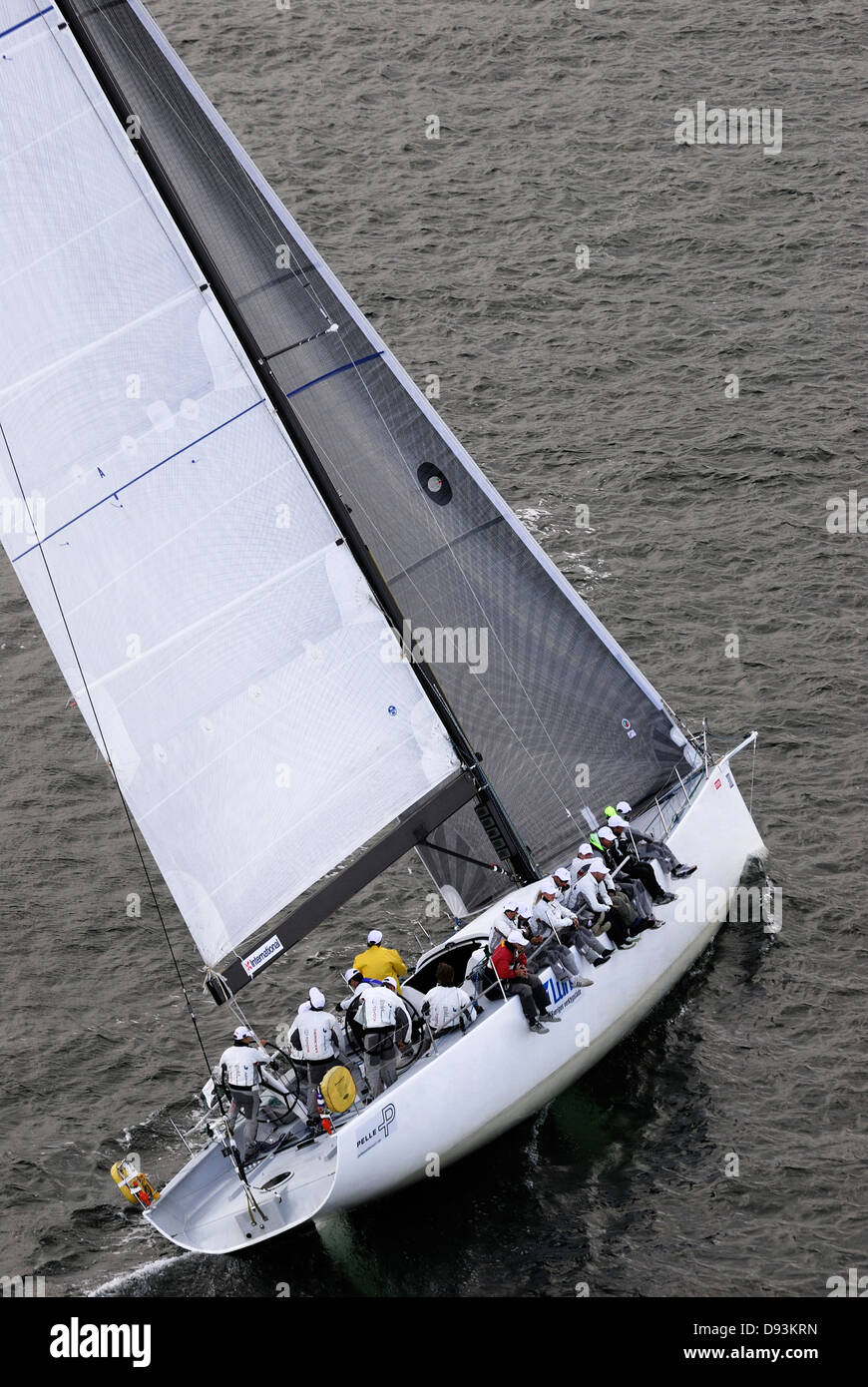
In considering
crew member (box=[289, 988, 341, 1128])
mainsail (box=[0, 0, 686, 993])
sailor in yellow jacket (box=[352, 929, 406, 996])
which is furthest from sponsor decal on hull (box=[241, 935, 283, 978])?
sailor in yellow jacket (box=[352, 929, 406, 996])

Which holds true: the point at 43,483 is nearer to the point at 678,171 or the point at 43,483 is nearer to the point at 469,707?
the point at 469,707

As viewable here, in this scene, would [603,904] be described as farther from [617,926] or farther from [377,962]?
[377,962]

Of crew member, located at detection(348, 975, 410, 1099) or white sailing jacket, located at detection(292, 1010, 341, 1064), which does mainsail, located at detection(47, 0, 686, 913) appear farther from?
white sailing jacket, located at detection(292, 1010, 341, 1064)

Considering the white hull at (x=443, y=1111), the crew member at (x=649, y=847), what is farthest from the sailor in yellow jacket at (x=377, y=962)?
the crew member at (x=649, y=847)

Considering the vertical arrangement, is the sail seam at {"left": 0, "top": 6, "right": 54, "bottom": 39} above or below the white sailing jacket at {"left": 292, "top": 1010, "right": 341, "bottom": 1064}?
above

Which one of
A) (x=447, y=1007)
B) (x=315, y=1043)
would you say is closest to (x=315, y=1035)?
(x=315, y=1043)

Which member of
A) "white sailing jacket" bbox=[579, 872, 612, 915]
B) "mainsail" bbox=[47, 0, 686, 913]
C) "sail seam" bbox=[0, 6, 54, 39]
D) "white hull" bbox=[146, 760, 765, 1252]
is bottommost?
"white hull" bbox=[146, 760, 765, 1252]
